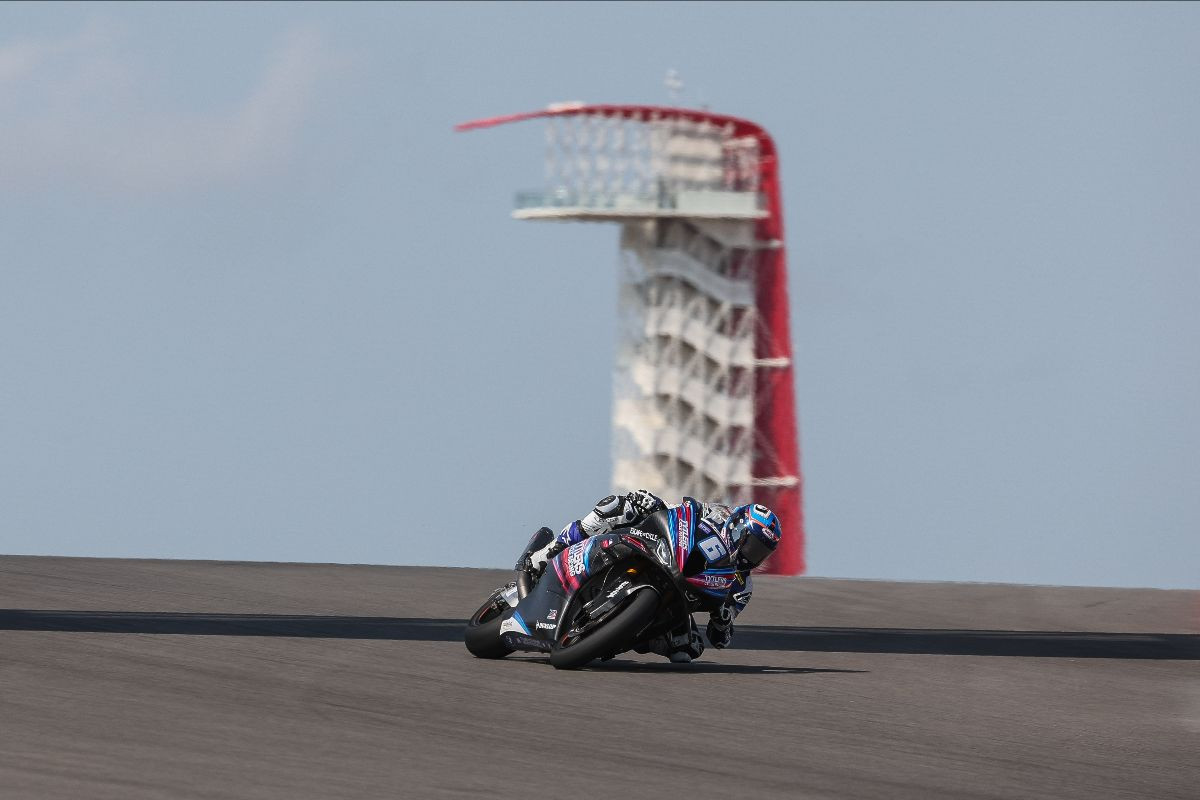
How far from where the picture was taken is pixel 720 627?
1262cm

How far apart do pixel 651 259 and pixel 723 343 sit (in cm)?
349

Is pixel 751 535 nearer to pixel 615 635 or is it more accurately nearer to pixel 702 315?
pixel 615 635

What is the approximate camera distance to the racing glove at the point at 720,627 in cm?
1255

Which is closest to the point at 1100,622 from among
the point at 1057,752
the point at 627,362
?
the point at 1057,752

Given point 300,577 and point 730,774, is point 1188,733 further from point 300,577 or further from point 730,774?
point 300,577

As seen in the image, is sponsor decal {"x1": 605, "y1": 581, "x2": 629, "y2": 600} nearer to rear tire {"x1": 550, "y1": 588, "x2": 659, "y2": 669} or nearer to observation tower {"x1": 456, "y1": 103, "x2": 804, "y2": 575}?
rear tire {"x1": 550, "y1": 588, "x2": 659, "y2": 669}

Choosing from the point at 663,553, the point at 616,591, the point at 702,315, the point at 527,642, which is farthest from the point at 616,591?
the point at 702,315

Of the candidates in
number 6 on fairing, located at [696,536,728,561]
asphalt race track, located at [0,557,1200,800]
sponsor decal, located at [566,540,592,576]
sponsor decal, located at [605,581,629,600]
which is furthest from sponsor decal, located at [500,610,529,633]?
number 6 on fairing, located at [696,536,728,561]

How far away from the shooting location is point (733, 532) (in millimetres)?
12344

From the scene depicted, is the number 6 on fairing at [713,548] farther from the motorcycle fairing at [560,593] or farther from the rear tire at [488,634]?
the rear tire at [488,634]

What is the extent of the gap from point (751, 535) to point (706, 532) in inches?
11.5

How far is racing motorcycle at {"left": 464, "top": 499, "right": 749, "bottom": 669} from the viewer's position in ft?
38.6

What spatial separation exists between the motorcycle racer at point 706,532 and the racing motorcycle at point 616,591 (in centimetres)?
4

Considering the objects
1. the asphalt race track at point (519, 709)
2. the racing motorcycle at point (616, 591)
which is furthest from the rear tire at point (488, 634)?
the asphalt race track at point (519, 709)
